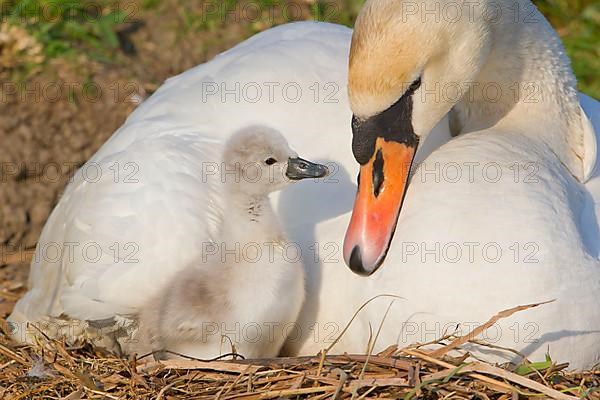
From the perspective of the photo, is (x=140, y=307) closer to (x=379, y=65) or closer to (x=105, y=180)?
(x=105, y=180)

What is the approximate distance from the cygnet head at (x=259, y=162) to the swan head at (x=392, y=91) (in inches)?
14.4

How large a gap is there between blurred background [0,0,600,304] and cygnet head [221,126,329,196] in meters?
1.70

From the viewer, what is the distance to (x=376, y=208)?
3.33m

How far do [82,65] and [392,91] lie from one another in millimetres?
3189

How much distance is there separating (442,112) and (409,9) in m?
0.40

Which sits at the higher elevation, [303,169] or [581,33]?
[581,33]

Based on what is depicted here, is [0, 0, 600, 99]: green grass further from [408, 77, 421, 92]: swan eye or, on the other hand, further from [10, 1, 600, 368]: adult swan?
[408, 77, 421, 92]: swan eye

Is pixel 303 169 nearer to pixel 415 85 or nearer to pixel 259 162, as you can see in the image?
pixel 259 162

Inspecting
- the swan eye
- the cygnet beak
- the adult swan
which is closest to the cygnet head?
the cygnet beak

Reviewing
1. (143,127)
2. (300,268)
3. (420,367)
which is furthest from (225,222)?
(420,367)

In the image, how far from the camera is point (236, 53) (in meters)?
4.42

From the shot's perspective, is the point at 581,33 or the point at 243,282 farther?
the point at 581,33

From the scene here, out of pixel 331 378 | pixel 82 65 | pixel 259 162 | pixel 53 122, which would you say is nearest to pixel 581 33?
pixel 82 65

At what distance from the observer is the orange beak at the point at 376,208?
10.8 feet
